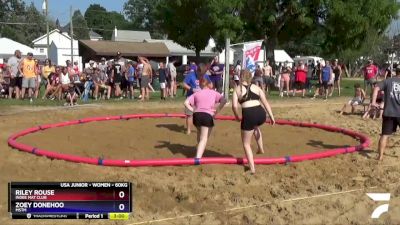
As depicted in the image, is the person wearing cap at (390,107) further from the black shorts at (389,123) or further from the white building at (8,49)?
the white building at (8,49)

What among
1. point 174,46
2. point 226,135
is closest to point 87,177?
point 226,135

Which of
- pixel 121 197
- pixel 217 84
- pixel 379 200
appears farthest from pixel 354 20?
pixel 121 197

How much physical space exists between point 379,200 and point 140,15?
120m

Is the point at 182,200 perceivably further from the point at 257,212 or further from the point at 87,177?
the point at 87,177

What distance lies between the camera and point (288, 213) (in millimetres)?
6285

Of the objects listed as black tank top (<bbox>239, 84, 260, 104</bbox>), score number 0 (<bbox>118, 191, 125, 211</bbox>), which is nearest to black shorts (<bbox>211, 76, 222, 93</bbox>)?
black tank top (<bbox>239, 84, 260, 104</bbox>)

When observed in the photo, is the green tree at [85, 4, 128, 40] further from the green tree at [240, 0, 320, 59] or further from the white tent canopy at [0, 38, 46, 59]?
the green tree at [240, 0, 320, 59]

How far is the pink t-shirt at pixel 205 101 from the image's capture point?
8477 mm

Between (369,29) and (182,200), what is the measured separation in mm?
27959

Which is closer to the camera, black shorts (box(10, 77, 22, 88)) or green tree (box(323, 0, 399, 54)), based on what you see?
black shorts (box(10, 77, 22, 88))

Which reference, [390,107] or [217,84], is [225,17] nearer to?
[217,84]

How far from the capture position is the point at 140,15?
122750mm

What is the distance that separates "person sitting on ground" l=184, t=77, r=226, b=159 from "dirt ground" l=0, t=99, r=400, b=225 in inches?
21.2

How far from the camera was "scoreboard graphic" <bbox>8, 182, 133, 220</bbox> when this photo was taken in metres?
5.41
